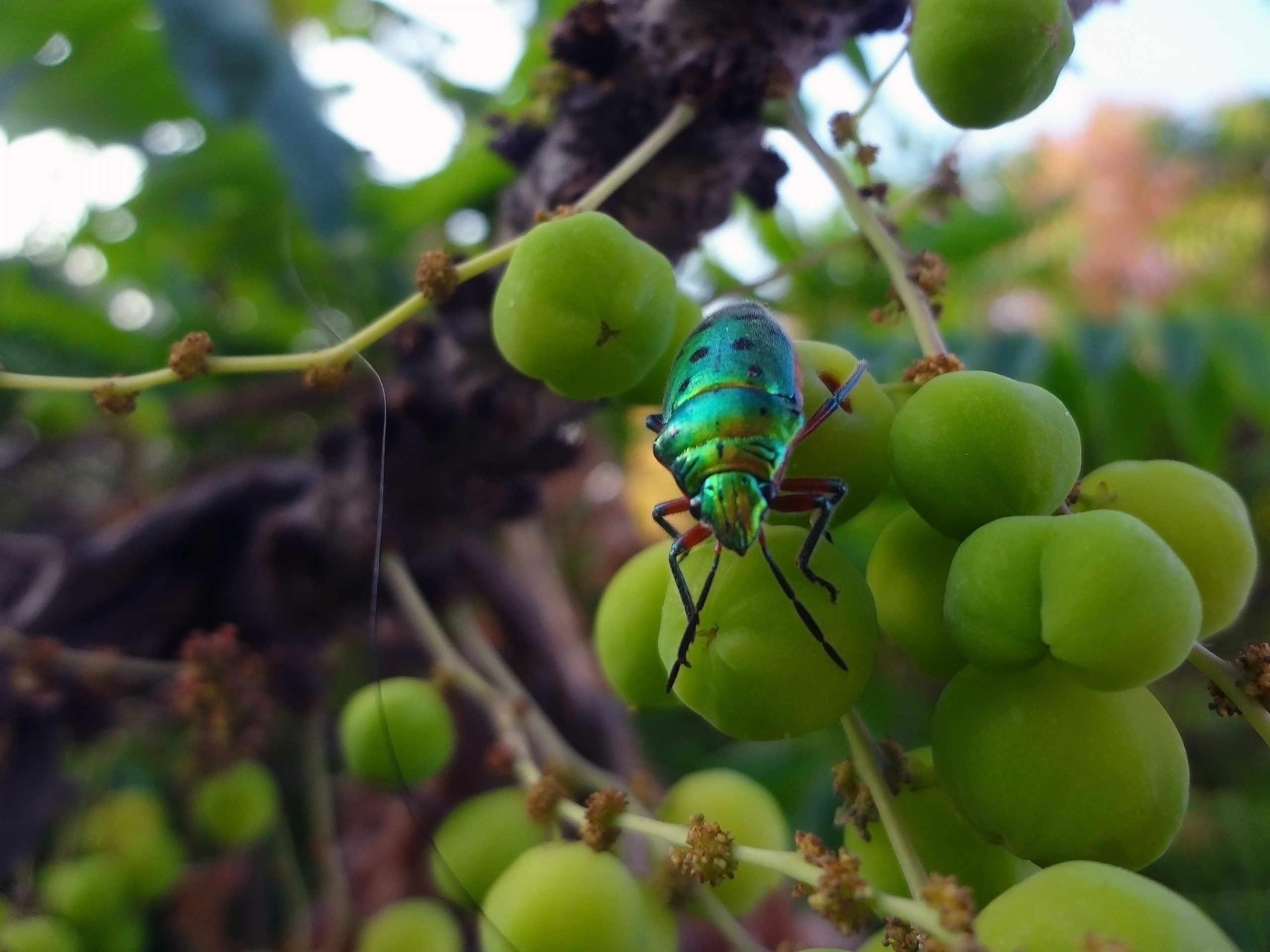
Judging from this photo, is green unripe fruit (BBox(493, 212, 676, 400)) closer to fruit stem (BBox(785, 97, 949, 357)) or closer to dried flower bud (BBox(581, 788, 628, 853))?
fruit stem (BBox(785, 97, 949, 357))

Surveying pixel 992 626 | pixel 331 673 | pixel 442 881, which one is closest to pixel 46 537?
pixel 331 673

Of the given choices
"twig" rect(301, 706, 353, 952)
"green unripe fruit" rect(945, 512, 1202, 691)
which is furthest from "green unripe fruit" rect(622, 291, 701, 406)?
"twig" rect(301, 706, 353, 952)

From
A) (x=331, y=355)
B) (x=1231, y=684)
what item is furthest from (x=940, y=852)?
(x=331, y=355)

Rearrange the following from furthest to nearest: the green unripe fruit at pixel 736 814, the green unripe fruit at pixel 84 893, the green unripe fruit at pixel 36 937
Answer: the green unripe fruit at pixel 84 893 < the green unripe fruit at pixel 36 937 < the green unripe fruit at pixel 736 814

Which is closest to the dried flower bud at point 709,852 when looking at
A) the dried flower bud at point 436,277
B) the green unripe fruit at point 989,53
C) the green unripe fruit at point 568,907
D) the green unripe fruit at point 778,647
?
the green unripe fruit at point 778,647

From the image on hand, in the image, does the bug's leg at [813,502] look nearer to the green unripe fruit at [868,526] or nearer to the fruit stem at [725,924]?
the green unripe fruit at [868,526]

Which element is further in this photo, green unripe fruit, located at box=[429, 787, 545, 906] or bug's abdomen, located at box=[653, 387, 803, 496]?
green unripe fruit, located at box=[429, 787, 545, 906]
